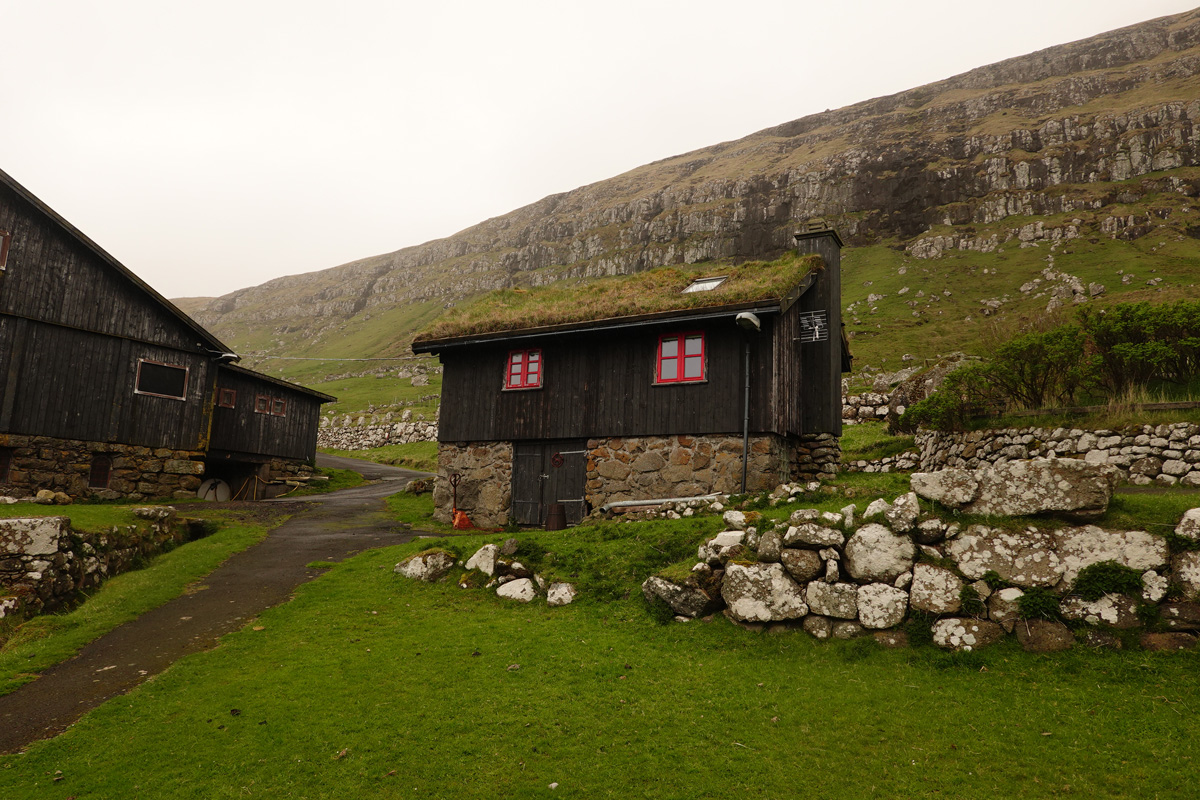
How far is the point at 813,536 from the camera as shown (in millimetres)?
10578

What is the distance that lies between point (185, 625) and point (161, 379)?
20088 millimetres

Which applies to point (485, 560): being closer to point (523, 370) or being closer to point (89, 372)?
point (523, 370)

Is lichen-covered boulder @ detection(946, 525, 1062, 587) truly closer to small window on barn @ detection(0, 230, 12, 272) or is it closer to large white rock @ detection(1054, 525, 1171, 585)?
large white rock @ detection(1054, 525, 1171, 585)

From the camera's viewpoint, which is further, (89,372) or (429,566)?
(89,372)

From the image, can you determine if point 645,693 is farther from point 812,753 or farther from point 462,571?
point 462,571

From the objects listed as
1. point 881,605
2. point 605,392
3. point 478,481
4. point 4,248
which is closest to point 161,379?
point 4,248

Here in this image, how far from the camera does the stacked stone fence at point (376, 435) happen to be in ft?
207

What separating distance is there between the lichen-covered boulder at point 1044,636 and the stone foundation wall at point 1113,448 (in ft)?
21.1

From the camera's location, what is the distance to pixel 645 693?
8945 millimetres

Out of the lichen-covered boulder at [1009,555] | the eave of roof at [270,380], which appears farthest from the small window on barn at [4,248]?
the lichen-covered boulder at [1009,555]

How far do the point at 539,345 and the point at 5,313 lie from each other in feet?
67.6

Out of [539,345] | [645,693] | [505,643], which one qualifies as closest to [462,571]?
[505,643]

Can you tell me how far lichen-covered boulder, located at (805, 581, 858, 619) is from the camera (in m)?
9.98

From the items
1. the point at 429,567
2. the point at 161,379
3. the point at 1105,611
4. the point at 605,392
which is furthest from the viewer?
the point at 161,379
